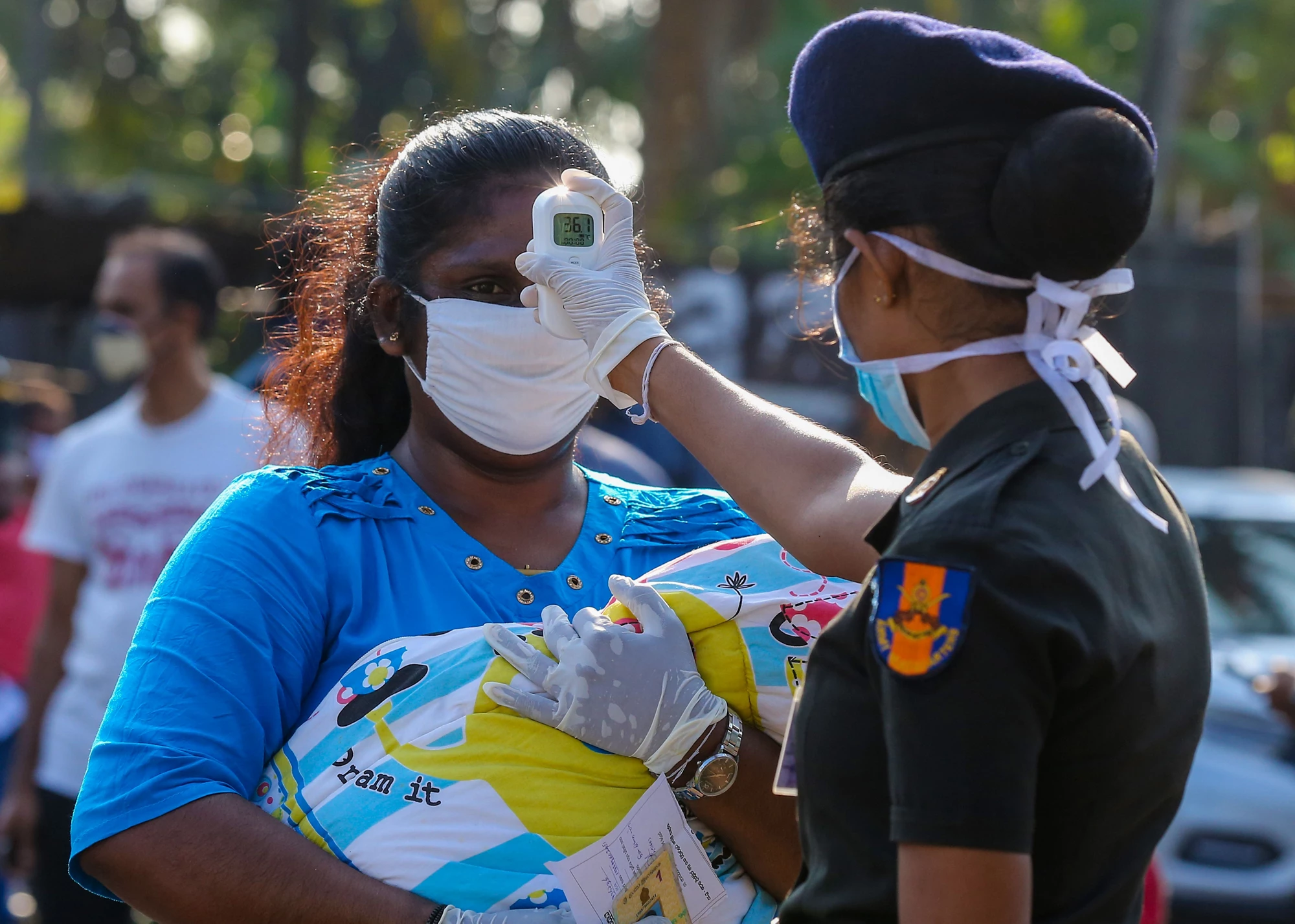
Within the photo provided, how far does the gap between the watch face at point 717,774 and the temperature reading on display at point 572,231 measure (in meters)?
0.68

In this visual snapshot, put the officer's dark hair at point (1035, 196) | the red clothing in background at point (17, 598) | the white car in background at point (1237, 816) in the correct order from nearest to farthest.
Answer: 1. the officer's dark hair at point (1035, 196)
2. the white car in background at point (1237, 816)
3. the red clothing in background at point (17, 598)

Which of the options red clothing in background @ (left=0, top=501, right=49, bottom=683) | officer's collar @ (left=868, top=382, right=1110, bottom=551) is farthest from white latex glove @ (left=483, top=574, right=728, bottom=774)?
red clothing in background @ (left=0, top=501, right=49, bottom=683)

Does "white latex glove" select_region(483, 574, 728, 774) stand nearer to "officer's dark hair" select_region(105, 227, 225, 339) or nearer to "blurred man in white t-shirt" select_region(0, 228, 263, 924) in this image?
"blurred man in white t-shirt" select_region(0, 228, 263, 924)

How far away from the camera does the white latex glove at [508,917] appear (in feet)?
5.33

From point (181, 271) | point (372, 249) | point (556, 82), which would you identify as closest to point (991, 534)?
point (372, 249)

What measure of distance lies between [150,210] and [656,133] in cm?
569

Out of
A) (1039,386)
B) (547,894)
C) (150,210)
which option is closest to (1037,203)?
(1039,386)

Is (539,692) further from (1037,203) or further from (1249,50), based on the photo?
(1249,50)

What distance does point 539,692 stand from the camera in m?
1.73

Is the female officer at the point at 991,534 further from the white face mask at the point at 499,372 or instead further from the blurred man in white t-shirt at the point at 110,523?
the blurred man in white t-shirt at the point at 110,523

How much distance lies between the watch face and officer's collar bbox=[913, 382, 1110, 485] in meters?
0.52

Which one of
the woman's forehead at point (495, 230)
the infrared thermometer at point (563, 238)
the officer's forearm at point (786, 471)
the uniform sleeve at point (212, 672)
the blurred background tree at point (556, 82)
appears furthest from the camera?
the blurred background tree at point (556, 82)

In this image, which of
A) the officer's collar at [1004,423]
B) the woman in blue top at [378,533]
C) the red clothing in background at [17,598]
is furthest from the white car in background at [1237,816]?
the red clothing in background at [17,598]

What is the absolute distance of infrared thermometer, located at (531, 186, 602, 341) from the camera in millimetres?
1833
